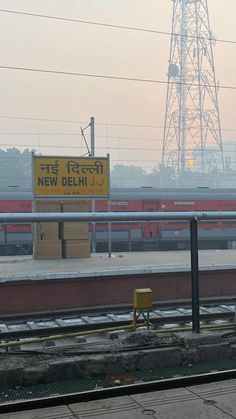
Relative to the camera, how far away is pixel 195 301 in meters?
6.33

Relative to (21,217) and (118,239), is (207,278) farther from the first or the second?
(118,239)

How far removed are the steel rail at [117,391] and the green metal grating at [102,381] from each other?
0.35m

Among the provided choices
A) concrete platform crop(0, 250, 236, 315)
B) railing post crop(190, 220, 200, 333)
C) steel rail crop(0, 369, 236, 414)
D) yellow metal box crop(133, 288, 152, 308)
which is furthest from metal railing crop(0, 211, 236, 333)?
concrete platform crop(0, 250, 236, 315)

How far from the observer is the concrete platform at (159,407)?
14.2ft

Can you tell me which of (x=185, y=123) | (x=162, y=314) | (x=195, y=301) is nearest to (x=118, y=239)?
(x=162, y=314)

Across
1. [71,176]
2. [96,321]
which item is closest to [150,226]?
[71,176]

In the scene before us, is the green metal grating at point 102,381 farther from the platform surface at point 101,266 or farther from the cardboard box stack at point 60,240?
the cardboard box stack at point 60,240

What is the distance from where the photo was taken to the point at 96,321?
783cm

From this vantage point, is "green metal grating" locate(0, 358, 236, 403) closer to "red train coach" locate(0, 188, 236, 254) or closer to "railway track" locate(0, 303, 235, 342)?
"railway track" locate(0, 303, 235, 342)

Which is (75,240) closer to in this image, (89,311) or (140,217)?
(89,311)

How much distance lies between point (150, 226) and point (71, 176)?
28.2 feet

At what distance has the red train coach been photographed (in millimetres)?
20359

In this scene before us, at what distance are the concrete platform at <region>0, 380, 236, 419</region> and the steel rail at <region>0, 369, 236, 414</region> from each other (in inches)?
2.6

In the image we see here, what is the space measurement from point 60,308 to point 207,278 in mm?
3136
